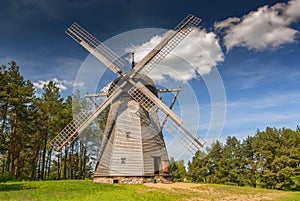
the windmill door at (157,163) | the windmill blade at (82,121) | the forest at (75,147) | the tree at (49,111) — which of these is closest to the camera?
the windmill blade at (82,121)

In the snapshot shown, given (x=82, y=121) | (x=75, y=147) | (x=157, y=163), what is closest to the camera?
(x=82, y=121)

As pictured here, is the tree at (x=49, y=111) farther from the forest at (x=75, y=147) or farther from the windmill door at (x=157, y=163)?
the windmill door at (x=157, y=163)

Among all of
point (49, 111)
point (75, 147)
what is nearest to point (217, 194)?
point (49, 111)

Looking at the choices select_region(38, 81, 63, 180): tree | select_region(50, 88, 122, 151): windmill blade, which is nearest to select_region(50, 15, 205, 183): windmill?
select_region(50, 88, 122, 151): windmill blade

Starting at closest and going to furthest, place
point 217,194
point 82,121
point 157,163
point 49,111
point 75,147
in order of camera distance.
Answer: point 217,194, point 82,121, point 157,163, point 49,111, point 75,147

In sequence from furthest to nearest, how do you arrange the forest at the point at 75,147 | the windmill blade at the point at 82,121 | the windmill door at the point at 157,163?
the forest at the point at 75,147 < the windmill door at the point at 157,163 < the windmill blade at the point at 82,121

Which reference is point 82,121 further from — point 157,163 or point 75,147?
point 75,147

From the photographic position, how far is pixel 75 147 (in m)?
44.2

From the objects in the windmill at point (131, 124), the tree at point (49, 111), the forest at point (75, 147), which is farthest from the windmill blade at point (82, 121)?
the tree at point (49, 111)

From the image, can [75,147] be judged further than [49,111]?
Yes

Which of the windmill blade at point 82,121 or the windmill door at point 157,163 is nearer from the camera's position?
the windmill blade at point 82,121

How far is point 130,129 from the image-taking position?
20.6 meters

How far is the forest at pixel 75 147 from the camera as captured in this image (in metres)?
30.1

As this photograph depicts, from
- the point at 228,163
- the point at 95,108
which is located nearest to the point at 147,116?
the point at 95,108
